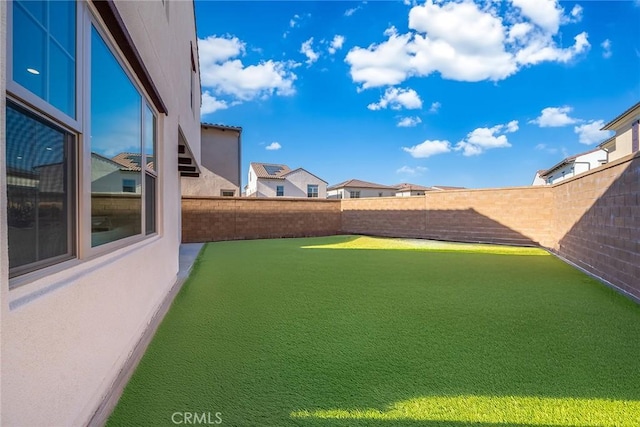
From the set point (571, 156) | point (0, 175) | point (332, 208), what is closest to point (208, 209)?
point (332, 208)

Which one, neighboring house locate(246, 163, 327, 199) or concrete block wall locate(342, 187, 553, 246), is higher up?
neighboring house locate(246, 163, 327, 199)

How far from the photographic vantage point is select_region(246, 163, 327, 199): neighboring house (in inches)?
1139

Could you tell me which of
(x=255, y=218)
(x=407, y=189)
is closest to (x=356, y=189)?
(x=407, y=189)

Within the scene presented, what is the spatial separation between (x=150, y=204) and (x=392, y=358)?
334 cm

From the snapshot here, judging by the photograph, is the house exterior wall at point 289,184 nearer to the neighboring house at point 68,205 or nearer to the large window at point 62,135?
the neighboring house at point 68,205

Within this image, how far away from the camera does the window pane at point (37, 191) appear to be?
1287 millimetres

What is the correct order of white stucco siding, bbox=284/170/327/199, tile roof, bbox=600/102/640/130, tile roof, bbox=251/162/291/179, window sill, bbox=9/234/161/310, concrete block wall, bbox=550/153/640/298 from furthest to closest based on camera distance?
white stucco siding, bbox=284/170/327/199, tile roof, bbox=251/162/291/179, tile roof, bbox=600/102/640/130, concrete block wall, bbox=550/153/640/298, window sill, bbox=9/234/161/310

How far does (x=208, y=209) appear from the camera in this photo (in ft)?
38.4

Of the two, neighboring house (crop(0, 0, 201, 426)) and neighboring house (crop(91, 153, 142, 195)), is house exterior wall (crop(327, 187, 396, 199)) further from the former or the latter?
neighboring house (crop(0, 0, 201, 426))

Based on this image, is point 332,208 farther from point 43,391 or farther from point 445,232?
point 43,391

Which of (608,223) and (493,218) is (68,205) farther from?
(493,218)

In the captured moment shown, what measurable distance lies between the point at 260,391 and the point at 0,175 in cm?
177

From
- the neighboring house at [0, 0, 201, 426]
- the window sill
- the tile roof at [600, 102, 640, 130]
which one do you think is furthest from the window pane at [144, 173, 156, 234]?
the tile roof at [600, 102, 640, 130]

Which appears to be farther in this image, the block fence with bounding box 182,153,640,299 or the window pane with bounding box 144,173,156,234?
the block fence with bounding box 182,153,640,299
